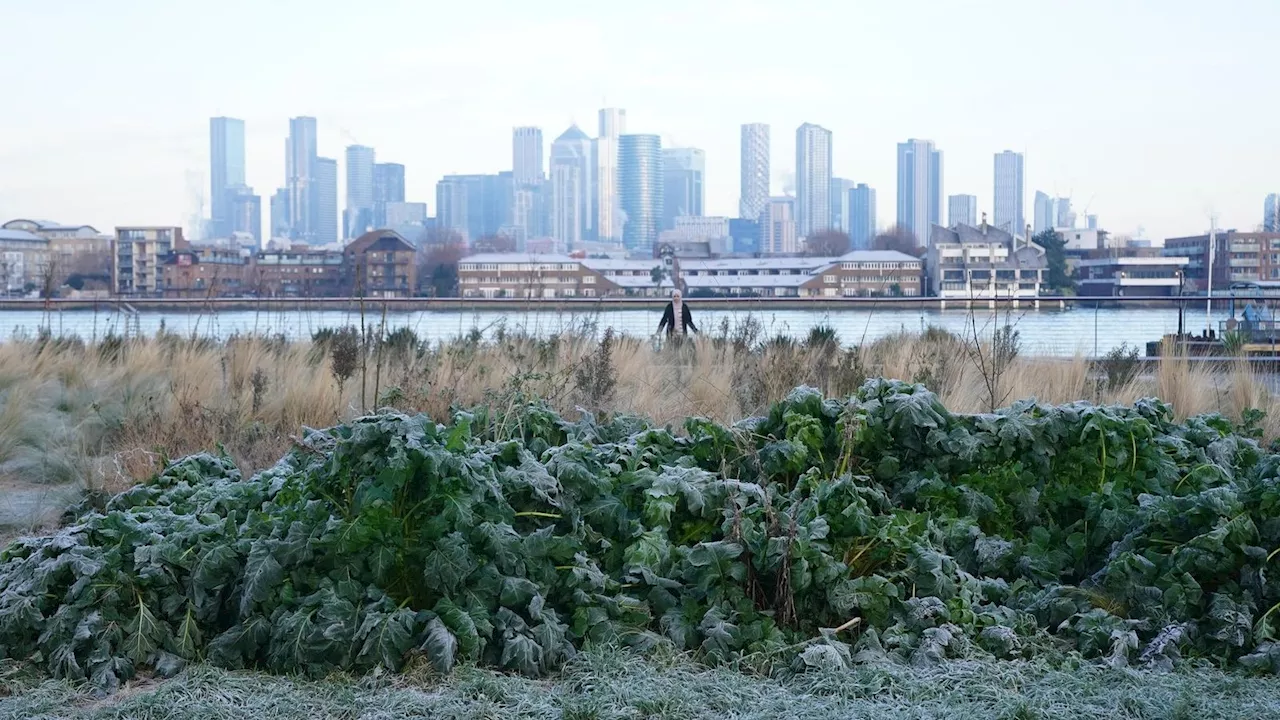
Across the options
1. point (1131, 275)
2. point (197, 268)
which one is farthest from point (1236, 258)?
point (197, 268)

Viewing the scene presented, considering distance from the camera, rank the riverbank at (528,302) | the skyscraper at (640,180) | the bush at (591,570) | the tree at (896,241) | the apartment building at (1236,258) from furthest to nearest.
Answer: the skyscraper at (640,180) → the tree at (896,241) → the apartment building at (1236,258) → the riverbank at (528,302) → the bush at (591,570)

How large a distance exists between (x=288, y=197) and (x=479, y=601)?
16065 cm

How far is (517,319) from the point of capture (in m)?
14.4

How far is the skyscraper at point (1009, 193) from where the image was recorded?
72250 mm

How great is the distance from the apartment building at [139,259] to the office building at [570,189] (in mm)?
78426

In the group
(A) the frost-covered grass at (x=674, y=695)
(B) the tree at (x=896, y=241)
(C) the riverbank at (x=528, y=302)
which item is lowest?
(A) the frost-covered grass at (x=674, y=695)

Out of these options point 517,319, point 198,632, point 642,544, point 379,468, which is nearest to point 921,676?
point 642,544

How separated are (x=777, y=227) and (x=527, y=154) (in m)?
60.2

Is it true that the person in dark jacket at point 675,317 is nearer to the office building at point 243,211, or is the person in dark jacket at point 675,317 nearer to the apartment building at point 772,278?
the apartment building at point 772,278

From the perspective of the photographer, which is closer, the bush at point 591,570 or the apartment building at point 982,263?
the bush at point 591,570

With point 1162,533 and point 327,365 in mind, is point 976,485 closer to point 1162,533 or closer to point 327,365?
point 1162,533

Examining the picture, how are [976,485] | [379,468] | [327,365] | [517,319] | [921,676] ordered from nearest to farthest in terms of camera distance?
[921,676]
[379,468]
[976,485]
[327,365]
[517,319]

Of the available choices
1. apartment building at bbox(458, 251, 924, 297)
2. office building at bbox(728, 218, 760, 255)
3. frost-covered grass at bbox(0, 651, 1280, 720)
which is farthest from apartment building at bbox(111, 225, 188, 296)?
office building at bbox(728, 218, 760, 255)

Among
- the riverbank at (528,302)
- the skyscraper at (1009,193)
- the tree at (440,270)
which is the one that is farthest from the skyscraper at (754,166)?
the riverbank at (528,302)
